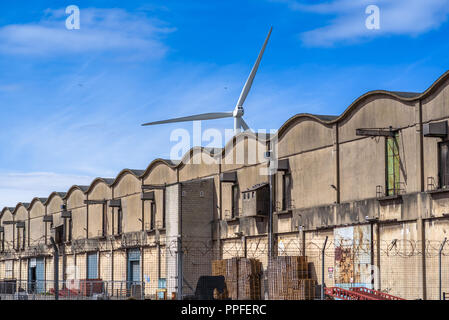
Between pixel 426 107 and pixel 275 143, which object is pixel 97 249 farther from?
pixel 426 107

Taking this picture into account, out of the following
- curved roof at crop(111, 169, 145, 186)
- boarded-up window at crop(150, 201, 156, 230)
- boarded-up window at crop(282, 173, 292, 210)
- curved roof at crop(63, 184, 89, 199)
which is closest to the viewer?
boarded-up window at crop(282, 173, 292, 210)

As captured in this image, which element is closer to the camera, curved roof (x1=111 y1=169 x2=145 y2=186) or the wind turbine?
the wind turbine

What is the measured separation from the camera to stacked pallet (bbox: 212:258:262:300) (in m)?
51.5

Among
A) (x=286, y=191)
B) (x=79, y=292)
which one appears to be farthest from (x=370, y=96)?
(x=79, y=292)

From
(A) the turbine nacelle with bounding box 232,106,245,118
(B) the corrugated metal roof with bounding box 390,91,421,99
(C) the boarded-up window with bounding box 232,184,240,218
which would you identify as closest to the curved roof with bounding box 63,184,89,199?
(C) the boarded-up window with bounding box 232,184,240,218

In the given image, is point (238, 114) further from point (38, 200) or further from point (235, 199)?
point (38, 200)

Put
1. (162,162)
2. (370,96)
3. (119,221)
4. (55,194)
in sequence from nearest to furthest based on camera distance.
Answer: (370,96) < (162,162) < (119,221) < (55,194)

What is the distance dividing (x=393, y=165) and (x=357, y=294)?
301 inches

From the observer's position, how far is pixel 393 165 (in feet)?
135

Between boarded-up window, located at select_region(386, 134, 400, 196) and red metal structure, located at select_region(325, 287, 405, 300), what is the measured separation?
570cm

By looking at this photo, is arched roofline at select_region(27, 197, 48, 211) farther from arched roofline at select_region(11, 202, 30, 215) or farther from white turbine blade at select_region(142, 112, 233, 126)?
white turbine blade at select_region(142, 112, 233, 126)

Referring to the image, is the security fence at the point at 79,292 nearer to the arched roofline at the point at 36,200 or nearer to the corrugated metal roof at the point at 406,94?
the arched roofline at the point at 36,200

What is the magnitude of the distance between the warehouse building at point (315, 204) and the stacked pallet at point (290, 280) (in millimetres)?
1010
